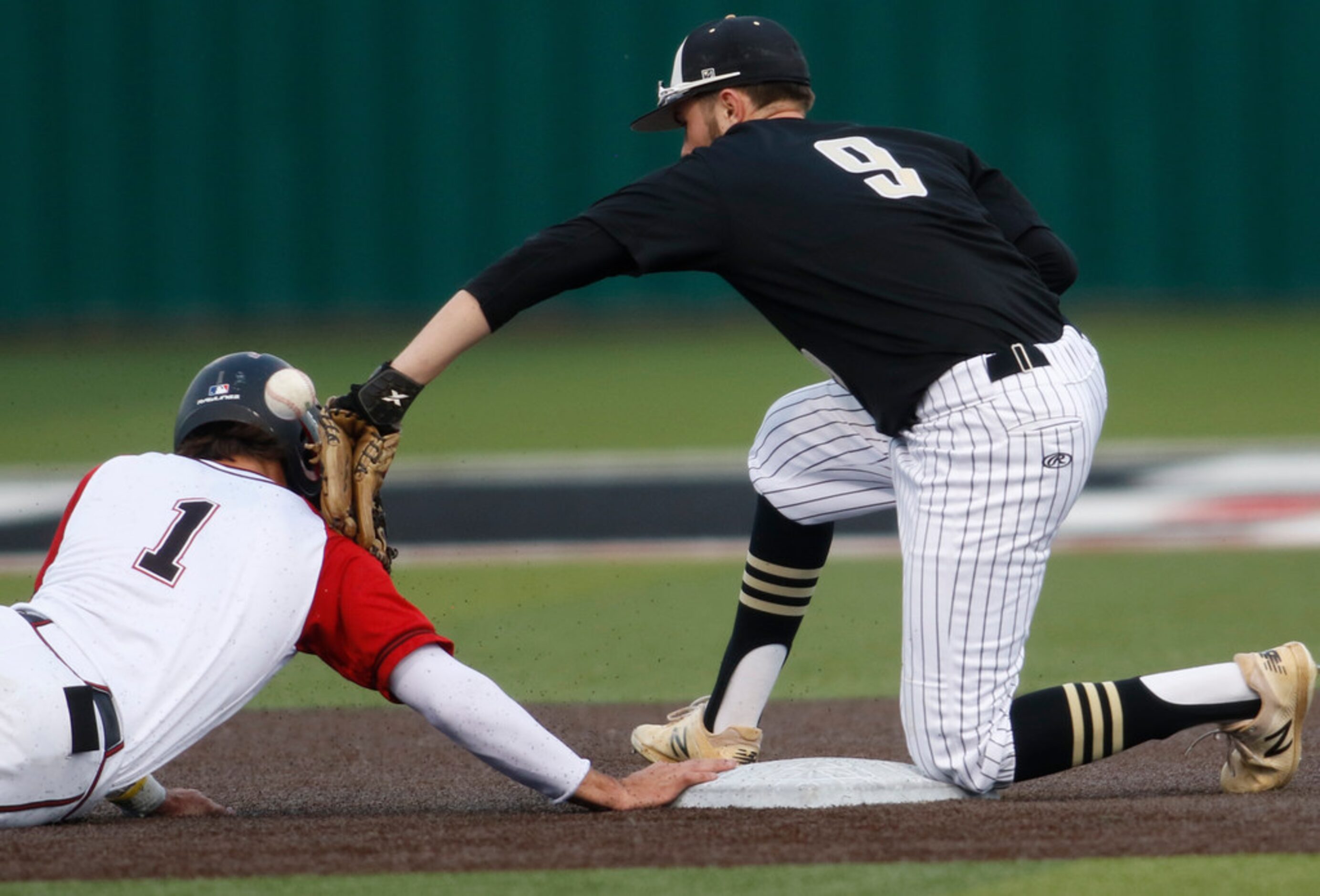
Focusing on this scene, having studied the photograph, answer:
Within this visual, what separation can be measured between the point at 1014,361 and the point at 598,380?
11528mm

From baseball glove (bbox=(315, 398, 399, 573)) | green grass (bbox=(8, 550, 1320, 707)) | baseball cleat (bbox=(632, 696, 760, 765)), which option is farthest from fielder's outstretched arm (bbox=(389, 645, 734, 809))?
green grass (bbox=(8, 550, 1320, 707))

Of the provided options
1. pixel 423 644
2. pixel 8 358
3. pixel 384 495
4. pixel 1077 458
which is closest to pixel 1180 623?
pixel 1077 458

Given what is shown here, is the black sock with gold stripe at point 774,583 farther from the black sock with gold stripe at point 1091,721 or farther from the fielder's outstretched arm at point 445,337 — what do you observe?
the fielder's outstretched arm at point 445,337

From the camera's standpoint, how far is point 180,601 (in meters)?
3.79

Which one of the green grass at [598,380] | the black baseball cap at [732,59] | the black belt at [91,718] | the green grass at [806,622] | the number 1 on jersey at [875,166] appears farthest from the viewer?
the green grass at [598,380]

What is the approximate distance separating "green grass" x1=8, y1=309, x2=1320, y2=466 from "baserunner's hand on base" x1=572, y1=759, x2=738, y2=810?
7.85 metres

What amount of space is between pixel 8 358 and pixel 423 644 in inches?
591

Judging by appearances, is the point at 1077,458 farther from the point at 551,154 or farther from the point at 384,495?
the point at 551,154

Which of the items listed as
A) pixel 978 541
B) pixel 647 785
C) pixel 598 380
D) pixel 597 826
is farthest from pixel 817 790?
pixel 598 380

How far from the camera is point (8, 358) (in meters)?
17.6

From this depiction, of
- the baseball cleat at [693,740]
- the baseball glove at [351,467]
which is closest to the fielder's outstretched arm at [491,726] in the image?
the baseball glove at [351,467]

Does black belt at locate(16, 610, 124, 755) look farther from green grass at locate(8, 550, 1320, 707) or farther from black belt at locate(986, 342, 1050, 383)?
green grass at locate(8, 550, 1320, 707)

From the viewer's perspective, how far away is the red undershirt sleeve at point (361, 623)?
3.76 m

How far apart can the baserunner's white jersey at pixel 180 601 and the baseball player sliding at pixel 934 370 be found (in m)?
0.35
